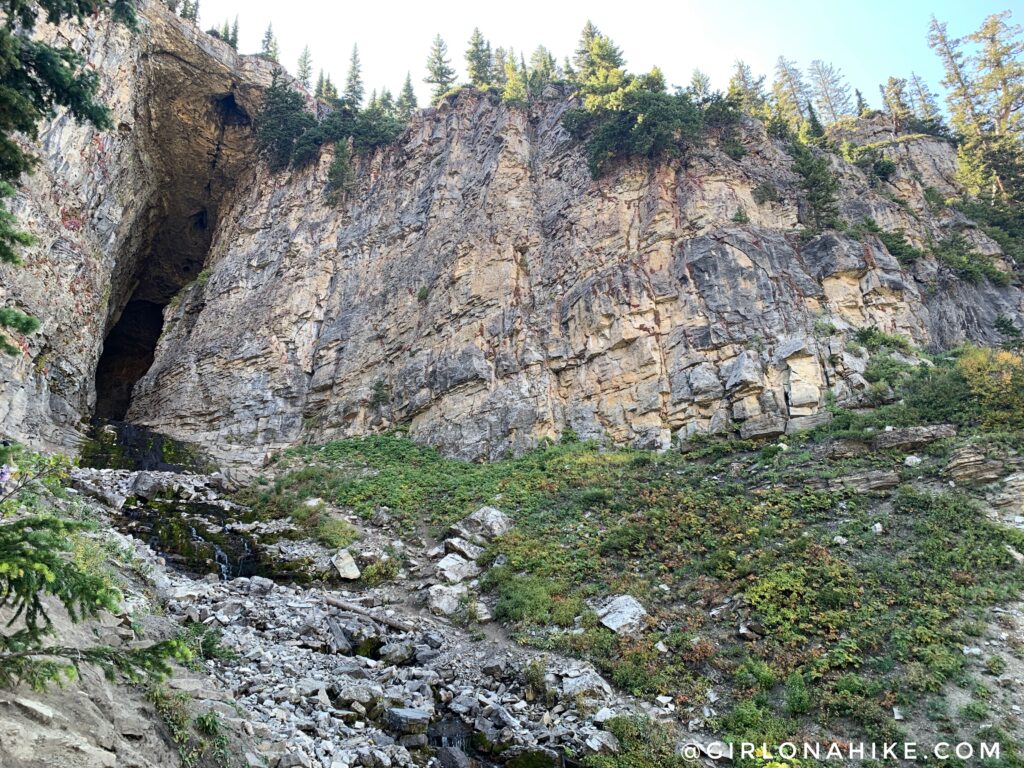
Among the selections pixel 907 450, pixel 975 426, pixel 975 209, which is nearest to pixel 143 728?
pixel 907 450

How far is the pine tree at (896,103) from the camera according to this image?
132 ft

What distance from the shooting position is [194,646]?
8.85m

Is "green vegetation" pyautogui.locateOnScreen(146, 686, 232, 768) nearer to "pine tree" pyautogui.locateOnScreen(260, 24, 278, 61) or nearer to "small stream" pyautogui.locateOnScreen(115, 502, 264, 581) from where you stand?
"small stream" pyautogui.locateOnScreen(115, 502, 264, 581)

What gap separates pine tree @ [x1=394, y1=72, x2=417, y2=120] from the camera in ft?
152

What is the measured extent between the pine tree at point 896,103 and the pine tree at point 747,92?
28.4ft

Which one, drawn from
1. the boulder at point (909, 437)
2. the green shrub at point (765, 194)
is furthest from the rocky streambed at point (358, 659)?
the green shrub at point (765, 194)

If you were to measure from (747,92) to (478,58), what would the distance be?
1886 centimetres

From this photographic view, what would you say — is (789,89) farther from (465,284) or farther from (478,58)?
(465,284)

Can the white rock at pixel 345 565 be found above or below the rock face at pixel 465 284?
below

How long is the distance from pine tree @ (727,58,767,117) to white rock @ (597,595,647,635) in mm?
26564

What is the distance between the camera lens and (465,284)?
28047mm

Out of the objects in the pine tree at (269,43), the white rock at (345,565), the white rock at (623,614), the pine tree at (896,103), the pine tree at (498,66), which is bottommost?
the white rock at (623,614)

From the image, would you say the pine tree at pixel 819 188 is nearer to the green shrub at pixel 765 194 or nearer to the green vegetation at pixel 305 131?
the green shrub at pixel 765 194

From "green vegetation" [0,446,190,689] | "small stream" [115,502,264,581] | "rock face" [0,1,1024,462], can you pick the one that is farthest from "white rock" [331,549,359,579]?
"green vegetation" [0,446,190,689]
